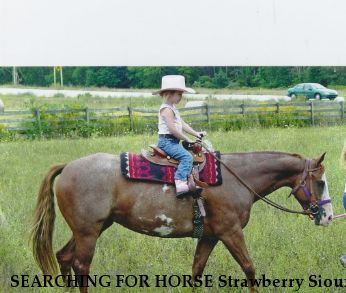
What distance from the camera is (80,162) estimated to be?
5.02 meters

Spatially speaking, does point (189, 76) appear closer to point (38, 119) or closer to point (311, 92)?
point (311, 92)

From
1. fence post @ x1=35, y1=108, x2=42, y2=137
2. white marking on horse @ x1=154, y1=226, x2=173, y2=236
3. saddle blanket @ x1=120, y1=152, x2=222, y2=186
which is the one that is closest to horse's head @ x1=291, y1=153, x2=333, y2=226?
saddle blanket @ x1=120, y1=152, x2=222, y2=186

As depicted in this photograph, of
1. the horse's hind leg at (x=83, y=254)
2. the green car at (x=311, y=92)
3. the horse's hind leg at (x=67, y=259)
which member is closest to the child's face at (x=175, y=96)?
the horse's hind leg at (x=83, y=254)

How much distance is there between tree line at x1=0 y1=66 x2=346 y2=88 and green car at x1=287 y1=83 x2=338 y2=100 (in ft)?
4.52

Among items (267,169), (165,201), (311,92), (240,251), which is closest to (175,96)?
(165,201)

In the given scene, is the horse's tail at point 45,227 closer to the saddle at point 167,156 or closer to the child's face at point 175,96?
the saddle at point 167,156

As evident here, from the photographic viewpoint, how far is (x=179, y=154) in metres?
4.79

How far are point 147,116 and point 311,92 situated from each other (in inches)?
233

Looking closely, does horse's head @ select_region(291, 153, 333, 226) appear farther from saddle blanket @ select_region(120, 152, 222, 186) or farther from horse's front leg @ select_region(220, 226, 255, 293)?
saddle blanket @ select_region(120, 152, 222, 186)

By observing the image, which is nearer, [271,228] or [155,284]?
[155,284]
